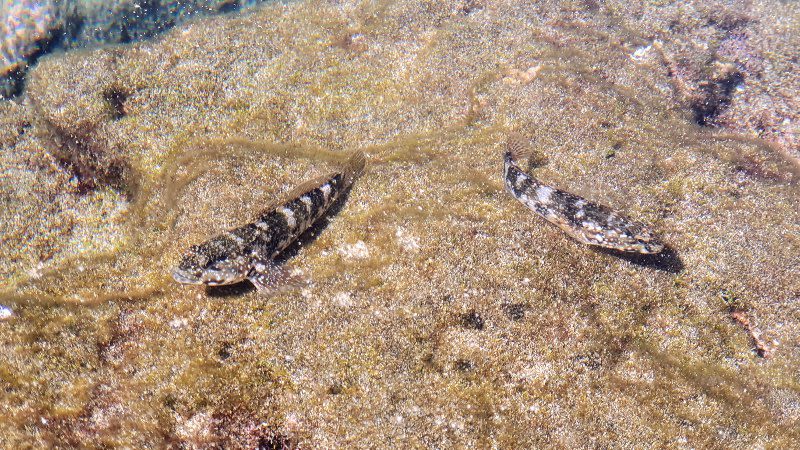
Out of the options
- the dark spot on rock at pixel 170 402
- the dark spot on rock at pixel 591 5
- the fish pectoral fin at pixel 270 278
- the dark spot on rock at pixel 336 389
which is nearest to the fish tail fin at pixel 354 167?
the fish pectoral fin at pixel 270 278

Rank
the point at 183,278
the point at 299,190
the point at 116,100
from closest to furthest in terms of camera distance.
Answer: the point at 183,278 → the point at 299,190 → the point at 116,100

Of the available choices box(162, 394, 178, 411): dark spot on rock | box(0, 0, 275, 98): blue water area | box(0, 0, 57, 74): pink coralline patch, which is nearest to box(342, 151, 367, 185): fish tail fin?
box(162, 394, 178, 411): dark spot on rock

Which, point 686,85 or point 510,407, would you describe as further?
point 686,85

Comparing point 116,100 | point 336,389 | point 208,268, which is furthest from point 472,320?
point 116,100

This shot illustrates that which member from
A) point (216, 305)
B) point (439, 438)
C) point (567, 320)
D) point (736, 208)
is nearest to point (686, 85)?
point (736, 208)

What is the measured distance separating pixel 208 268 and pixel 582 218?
5601mm

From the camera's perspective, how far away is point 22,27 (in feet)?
38.4

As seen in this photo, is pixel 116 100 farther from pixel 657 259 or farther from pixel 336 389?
pixel 657 259

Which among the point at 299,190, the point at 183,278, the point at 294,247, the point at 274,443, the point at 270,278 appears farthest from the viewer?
the point at 299,190

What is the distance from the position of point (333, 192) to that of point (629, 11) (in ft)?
37.3

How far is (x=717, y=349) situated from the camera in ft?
19.9

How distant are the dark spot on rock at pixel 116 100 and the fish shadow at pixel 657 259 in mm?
9119

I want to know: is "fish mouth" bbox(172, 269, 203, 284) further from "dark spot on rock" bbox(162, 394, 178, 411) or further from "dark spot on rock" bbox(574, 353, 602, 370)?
"dark spot on rock" bbox(574, 353, 602, 370)

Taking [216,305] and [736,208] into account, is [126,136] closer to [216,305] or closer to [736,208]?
[216,305]
